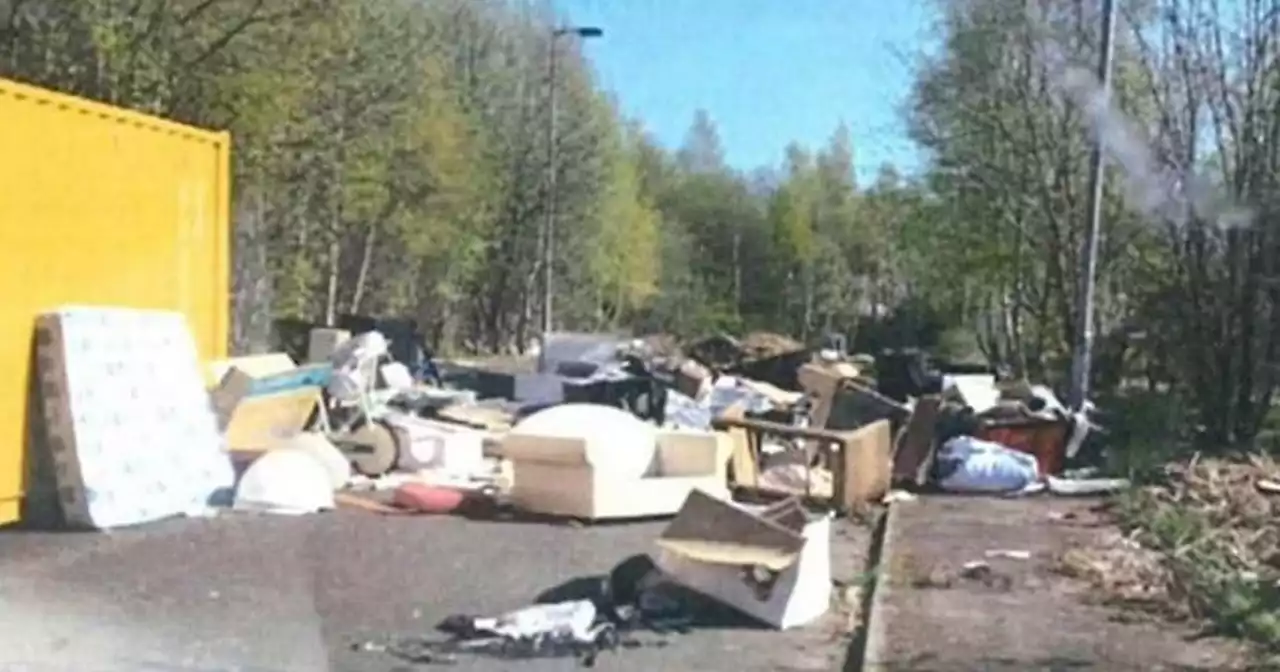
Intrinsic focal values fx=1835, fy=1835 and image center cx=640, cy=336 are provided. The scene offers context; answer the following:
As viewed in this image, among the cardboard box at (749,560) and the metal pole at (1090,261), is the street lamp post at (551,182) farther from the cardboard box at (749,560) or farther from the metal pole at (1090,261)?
the cardboard box at (749,560)

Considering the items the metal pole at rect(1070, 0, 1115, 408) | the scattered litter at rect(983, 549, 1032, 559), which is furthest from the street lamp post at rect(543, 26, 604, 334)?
the scattered litter at rect(983, 549, 1032, 559)

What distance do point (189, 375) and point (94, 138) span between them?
5.74 feet

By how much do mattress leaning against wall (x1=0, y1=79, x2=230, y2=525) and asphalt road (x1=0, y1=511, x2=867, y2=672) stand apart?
4.05ft

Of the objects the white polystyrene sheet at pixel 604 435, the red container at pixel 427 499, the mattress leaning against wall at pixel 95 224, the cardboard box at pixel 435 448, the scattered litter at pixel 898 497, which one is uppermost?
the mattress leaning against wall at pixel 95 224

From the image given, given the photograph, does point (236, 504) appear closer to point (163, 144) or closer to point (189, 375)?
point (189, 375)

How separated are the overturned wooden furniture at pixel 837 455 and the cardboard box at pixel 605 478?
797 mm

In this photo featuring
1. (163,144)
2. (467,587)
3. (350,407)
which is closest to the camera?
(467,587)

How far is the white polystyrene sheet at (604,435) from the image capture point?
12.5 metres

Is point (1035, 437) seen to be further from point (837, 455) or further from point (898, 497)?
→ point (837, 455)

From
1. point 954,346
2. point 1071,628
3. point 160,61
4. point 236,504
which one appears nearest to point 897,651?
point 1071,628

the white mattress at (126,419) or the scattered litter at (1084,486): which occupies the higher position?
the white mattress at (126,419)

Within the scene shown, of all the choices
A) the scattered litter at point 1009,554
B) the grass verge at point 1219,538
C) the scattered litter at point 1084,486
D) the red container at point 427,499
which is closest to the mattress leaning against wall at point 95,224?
the red container at point 427,499

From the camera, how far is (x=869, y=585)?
397 inches

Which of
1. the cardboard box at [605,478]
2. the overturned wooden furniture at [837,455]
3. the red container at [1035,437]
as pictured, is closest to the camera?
the cardboard box at [605,478]
